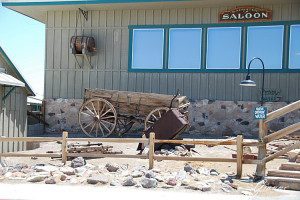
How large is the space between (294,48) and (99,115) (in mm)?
8005

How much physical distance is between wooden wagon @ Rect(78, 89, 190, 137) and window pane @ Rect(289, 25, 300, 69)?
15.9ft

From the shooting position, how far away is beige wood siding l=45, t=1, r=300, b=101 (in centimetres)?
1761

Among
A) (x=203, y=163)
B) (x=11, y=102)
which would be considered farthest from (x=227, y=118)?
(x=11, y=102)

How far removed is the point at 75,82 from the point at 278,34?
8.83 meters

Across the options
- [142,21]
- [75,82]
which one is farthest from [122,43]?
[75,82]

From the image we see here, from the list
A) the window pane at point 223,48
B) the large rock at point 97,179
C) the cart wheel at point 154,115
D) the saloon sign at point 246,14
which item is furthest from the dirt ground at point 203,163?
the saloon sign at point 246,14

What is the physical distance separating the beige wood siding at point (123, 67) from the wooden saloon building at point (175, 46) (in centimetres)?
4

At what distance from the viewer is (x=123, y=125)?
16.9m

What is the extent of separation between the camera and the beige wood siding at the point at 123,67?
1761 cm

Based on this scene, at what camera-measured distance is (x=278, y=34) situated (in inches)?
689

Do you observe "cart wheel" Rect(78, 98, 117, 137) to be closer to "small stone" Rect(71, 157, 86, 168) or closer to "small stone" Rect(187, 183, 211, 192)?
"small stone" Rect(71, 157, 86, 168)

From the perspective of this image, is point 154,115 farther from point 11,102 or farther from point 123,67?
point 11,102

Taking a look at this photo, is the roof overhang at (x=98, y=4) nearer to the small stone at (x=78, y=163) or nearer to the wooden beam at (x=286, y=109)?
the small stone at (x=78, y=163)

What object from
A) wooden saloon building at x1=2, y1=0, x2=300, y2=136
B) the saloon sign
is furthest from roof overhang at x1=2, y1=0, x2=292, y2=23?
the saloon sign
